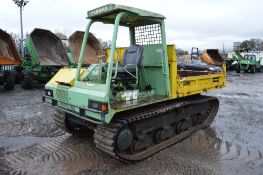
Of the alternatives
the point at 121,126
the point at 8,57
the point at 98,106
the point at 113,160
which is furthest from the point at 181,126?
the point at 8,57

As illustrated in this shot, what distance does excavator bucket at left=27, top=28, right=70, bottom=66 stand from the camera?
1211 centimetres

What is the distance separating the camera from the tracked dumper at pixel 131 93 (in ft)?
13.9

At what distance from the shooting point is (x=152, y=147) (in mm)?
5039

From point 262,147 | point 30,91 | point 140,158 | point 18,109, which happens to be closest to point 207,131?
point 262,147

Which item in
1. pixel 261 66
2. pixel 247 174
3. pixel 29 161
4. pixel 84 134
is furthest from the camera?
pixel 261 66

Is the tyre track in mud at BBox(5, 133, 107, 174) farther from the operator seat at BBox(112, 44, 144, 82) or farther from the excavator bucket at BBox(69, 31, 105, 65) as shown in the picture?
the excavator bucket at BBox(69, 31, 105, 65)

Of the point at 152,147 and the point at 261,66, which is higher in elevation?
the point at 261,66

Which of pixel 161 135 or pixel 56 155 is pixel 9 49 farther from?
pixel 161 135

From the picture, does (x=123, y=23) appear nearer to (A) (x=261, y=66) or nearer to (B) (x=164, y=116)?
(B) (x=164, y=116)

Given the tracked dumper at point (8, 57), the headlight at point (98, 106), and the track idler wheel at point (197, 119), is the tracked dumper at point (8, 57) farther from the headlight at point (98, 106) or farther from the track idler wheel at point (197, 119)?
the headlight at point (98, 106)

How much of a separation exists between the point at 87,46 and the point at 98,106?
34.4 feet

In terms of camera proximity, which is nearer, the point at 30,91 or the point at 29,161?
the point at 29,161

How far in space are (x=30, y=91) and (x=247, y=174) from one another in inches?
389

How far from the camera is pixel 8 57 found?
37.2 ft
